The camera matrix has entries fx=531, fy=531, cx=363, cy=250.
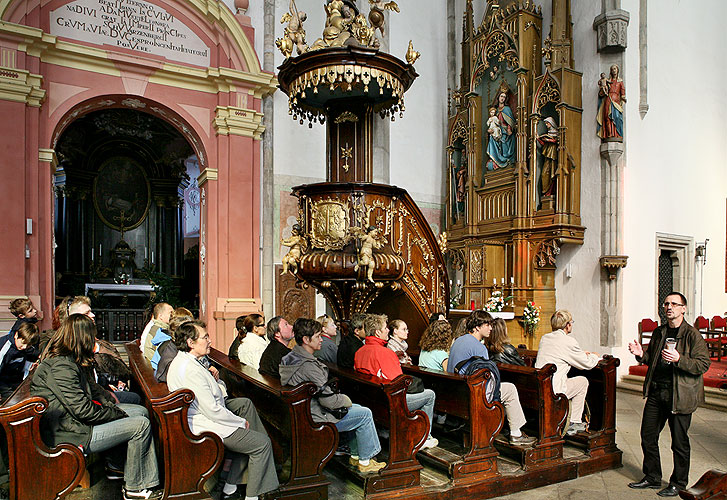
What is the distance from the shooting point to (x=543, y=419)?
473cm

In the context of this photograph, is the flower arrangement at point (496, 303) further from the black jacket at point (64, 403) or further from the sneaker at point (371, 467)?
the black jacket at point (64, 403)

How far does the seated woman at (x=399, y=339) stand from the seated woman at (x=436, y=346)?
0.76 ft

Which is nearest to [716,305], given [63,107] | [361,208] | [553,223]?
[553,223]

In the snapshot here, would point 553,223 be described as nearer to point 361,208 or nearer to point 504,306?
point 504,306

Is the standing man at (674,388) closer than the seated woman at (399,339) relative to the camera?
Yes

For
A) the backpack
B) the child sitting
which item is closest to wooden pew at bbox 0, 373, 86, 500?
the child sitting

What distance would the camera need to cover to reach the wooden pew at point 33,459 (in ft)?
9.59

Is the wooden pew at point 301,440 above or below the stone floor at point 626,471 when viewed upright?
above

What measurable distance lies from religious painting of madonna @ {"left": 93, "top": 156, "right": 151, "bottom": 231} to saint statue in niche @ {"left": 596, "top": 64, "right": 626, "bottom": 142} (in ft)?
38.5

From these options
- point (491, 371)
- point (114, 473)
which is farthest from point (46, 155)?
point (491, 371)

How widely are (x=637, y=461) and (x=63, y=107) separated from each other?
9.84m

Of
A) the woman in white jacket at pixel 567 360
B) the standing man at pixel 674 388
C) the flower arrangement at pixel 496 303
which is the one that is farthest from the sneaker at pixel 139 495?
the flower arrangement at pixel 496 303

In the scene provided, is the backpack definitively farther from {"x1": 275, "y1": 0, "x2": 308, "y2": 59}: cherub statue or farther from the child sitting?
{"x1": 275, "y1": 0, "x2": 308, "y2": 59}: cherub statue

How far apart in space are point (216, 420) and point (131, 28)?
8.76 m
